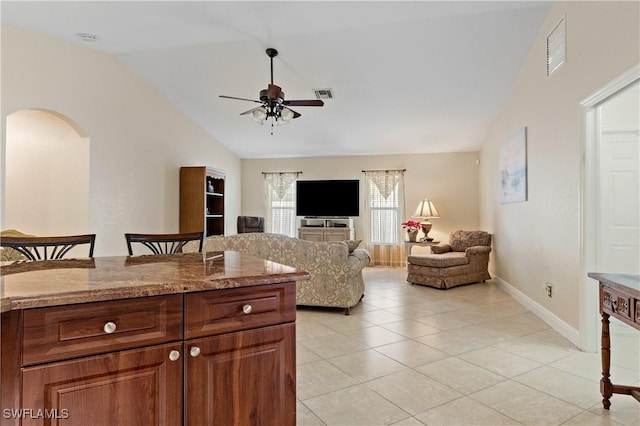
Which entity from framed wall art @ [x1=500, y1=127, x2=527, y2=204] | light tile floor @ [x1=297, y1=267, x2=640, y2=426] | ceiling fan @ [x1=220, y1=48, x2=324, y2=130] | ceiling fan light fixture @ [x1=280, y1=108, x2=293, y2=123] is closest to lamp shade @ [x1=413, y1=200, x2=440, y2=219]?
framed wall art @ [x1=500, y1=127, x2=527, y2=204]

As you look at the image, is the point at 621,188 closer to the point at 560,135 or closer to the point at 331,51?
the point at 560,135

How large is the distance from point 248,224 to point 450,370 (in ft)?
19.5

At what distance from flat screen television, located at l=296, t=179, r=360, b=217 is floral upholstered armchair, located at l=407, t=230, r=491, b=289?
220cm

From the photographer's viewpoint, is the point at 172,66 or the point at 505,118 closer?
the point at 172,66

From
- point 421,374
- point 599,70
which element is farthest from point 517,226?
point 421,374

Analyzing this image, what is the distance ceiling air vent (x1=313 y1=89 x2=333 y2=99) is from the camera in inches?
201

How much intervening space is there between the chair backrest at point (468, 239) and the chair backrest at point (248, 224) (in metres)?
4.13

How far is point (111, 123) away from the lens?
4727 mm

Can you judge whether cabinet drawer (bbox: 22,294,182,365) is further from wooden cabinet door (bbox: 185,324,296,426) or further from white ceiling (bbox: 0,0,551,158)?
white ceiling (bbox: 0,0,551,158)

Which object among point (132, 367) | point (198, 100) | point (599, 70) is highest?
point (198, 100)

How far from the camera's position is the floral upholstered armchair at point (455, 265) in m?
5.39

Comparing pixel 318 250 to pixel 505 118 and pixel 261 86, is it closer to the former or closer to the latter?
pixel 261 86

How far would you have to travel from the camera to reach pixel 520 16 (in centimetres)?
356

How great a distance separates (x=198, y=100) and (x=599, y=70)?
5.11m
